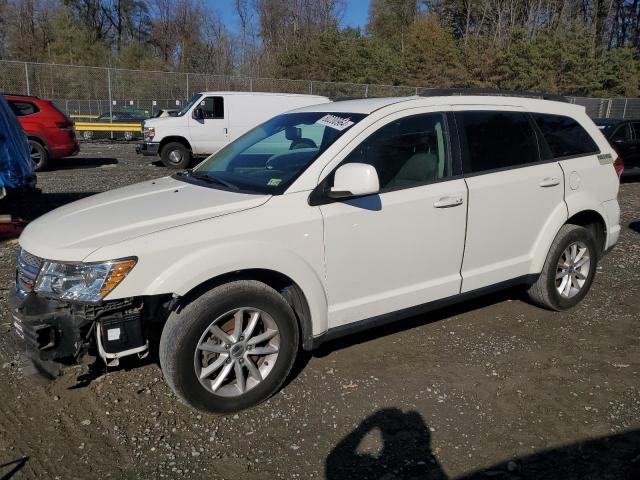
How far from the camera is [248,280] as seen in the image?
3.19 metres

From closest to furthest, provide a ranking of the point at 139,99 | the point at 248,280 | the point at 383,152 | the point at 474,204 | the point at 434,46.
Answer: the point at 248,280, the point at 383,152, the point at 474,204, the point at 139,99, the point at 434,46

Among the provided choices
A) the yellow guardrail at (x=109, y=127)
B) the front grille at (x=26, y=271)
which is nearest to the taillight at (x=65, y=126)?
the yellow guardrail at (x=109, y=127)

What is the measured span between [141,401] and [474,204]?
2.56m

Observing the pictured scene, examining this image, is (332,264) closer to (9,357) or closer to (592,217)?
(9,357)

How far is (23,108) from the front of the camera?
41.1ft

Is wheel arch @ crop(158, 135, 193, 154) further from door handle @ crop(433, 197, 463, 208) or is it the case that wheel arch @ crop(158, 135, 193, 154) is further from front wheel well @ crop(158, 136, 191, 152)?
door handle @ crop(433, 197, 463, 208)

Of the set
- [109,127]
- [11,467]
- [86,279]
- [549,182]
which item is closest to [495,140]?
[549,182]

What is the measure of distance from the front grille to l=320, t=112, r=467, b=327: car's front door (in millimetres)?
1617

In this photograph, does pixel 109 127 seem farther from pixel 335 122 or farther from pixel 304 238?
pixel 304 238

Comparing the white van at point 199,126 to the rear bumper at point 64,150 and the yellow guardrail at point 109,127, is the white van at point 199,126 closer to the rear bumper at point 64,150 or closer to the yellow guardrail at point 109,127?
the rear bumper at point 64,150

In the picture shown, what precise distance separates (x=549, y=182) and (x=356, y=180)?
1985 millimetres

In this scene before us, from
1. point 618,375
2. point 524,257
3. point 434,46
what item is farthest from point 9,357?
point 434,46

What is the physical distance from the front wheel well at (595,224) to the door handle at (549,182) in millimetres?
574

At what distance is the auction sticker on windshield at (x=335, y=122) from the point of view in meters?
3.64
